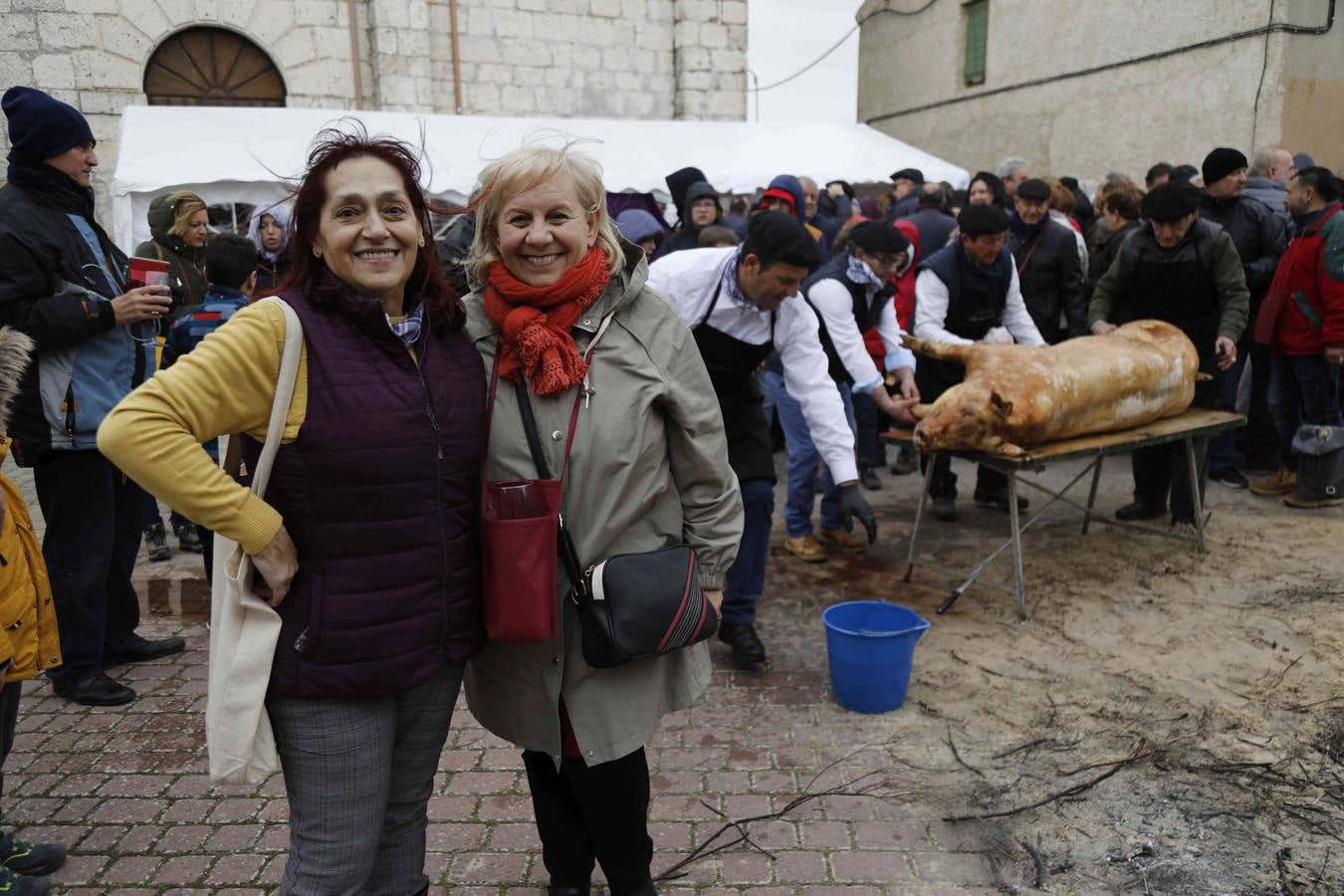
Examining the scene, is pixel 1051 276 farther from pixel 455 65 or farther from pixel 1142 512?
pixel 455 65

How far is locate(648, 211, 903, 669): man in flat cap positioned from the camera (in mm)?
3557

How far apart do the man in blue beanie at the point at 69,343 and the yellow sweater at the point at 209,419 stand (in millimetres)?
2321

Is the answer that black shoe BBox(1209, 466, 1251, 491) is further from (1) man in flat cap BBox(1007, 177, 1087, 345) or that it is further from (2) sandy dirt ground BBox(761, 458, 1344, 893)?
(1) man in flat cap BBox(1007, 177, 1087, 345)

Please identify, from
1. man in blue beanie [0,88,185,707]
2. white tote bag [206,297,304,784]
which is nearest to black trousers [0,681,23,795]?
man in blue beanie [0,88,185,707]

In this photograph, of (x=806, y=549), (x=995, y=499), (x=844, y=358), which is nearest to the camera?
(x=844, y=358)

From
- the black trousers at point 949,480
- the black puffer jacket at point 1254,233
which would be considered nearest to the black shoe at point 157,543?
the black trousers at point 949,480

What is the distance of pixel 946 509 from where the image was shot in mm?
6434

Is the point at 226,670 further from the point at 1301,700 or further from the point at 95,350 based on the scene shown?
the point at 1301,700

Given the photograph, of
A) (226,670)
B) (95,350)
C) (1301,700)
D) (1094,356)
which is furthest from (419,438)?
(1094,356)

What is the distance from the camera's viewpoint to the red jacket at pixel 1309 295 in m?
6.02

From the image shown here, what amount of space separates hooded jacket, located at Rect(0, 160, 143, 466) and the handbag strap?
2.33 metres

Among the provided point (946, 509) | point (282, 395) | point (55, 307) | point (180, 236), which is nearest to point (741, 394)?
point (282, 395)

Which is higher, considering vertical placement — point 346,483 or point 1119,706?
point 346,483

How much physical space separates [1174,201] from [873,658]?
11.4 ft
